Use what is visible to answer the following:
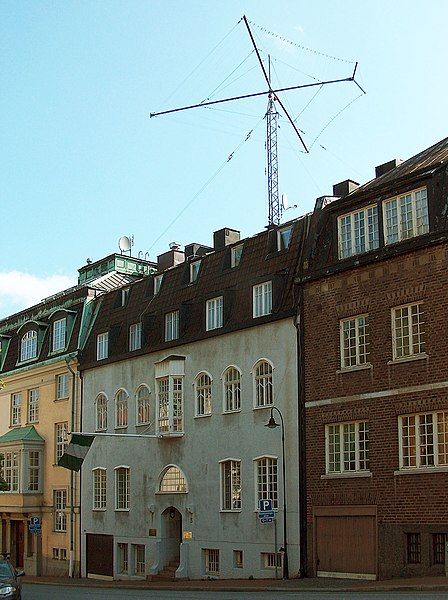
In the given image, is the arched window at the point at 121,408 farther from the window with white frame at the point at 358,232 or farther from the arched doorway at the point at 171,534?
the window with white frame at the point at 358,232

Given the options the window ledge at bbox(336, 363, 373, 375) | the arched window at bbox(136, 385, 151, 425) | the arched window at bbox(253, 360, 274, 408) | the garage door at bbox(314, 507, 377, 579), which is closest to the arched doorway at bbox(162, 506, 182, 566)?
the arched window at bbox(136, 385, 151, 425)

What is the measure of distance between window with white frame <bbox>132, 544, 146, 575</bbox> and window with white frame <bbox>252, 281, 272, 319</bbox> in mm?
12349

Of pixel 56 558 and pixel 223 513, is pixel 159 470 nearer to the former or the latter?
pixel 223 513

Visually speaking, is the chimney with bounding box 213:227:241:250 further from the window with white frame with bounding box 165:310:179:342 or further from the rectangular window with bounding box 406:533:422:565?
the rectangular window with bounding box 406:533:422:565

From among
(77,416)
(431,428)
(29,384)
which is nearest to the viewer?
(431,428)

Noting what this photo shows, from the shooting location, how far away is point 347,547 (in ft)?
97.6

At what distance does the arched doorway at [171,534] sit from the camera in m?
39.5

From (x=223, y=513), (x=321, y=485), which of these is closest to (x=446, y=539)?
(x=321, y=485)

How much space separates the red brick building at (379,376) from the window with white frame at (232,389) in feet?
14.4

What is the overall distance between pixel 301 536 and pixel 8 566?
1022 centimetres

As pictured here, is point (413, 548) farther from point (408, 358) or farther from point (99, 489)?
point (99, 489)

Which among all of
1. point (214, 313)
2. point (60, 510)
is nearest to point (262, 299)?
point (214, 313)

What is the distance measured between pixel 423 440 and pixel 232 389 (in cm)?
1019

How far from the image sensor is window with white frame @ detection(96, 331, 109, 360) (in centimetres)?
4544
